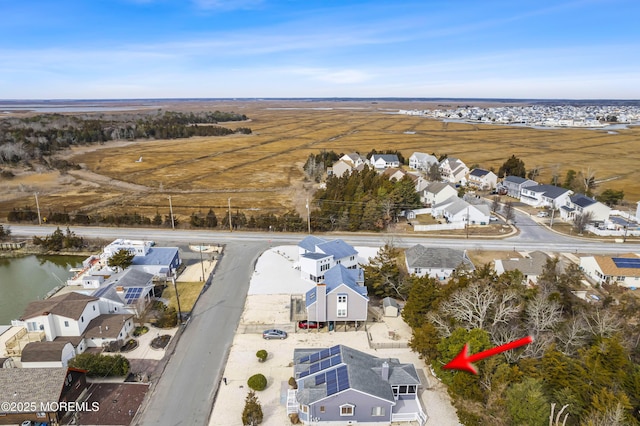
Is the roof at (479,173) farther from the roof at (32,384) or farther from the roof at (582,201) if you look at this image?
the roof at (32,384)

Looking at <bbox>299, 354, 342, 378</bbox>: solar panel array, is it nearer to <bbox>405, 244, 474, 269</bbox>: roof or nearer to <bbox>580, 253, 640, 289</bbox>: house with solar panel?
<bbox>405, 244, 474, 269</bbox>: roof

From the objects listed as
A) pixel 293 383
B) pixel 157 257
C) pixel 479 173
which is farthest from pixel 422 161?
pixel 293 383

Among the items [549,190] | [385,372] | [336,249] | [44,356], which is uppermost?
[549,190]

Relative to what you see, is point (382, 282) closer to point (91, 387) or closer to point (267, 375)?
point (267, 375)

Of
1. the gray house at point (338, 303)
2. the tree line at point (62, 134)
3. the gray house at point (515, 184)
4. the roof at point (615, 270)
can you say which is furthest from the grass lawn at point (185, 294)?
the tree line at point (62, 134)

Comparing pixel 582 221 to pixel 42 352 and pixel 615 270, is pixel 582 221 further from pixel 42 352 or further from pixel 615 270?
pixel 42 352

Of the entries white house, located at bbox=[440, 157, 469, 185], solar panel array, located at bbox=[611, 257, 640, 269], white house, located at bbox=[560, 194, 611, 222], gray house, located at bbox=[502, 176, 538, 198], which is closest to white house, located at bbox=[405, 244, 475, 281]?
solar panel array, located at bbox=[611, 257, 640, 269]
